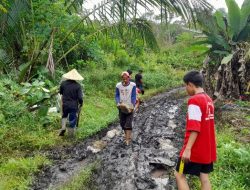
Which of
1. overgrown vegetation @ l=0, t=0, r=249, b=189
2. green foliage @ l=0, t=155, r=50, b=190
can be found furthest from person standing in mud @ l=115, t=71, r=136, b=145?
green foliage @ l=0, t=155, r=50, b=190

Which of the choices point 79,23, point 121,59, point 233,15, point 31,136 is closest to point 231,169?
point 31,136

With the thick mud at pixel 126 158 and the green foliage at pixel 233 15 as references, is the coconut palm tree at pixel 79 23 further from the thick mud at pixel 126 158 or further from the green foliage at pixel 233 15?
the green foliage at pixel 233 15

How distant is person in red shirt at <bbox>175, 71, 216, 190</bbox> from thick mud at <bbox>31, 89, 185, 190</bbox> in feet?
3.92

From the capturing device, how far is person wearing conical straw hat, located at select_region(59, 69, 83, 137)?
7.39 m

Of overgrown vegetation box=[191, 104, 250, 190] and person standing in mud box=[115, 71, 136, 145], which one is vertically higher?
person standing in mud box=[115, 71, 136, 145]

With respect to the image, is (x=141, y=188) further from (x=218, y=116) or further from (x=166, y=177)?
(x=218, y=116)

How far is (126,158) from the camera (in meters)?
6.05

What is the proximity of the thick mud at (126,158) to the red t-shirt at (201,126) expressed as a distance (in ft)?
4.33

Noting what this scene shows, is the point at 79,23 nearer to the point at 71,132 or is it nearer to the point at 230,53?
the point at 71,132

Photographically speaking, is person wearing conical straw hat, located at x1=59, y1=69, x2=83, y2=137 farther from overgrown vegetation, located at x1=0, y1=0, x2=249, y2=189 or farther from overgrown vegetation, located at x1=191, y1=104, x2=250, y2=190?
overgrown vegetation, located at x1=191, y1=104, x2=250, y2=190

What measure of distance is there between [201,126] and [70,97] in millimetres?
4207

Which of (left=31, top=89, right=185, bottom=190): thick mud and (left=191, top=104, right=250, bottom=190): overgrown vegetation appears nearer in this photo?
(left=191, top=104, right=250, bottom=190): overgrown vegetation

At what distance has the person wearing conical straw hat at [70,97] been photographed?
24.2 ft

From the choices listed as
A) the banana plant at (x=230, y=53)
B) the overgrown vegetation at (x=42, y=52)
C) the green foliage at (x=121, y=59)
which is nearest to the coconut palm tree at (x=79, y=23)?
the overgrown vegetation at (x=42, y=52)
